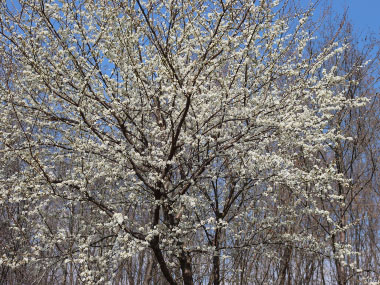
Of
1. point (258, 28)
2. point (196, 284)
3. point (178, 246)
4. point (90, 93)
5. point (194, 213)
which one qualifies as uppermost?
point (258, 28)

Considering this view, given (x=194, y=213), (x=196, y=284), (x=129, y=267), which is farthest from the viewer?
(x=129, y=267)

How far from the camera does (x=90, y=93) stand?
4.86 m

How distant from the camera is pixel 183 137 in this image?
174 inches

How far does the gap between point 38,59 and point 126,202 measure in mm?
2093

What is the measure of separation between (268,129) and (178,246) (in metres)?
1.79

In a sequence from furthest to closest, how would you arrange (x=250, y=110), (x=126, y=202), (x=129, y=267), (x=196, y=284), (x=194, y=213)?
(x=129, y=267), (x=196, y=284), (x=194, y=213), (x=126, y=202), (x=250, y=110)

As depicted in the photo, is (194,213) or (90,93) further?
(194,213)

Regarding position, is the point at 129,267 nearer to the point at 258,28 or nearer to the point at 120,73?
the point at 120,73

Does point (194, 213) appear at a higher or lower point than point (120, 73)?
lower

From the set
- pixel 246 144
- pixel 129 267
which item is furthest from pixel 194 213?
pixel 129 267

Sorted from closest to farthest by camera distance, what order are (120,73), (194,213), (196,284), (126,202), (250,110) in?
(250,110) → (120,73) → (126,202) → (194,213) → (196,284)

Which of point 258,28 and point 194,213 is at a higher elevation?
point 258,28

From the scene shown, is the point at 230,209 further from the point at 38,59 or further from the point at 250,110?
the point at 38,59

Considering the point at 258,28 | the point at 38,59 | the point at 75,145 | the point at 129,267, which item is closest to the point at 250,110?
the point at 258,28
